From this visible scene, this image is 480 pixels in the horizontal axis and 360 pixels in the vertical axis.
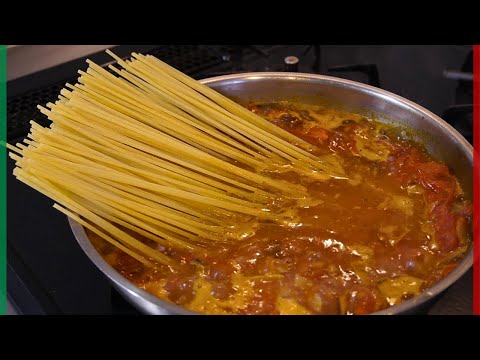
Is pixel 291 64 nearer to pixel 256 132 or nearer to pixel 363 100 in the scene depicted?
pixel 363 100

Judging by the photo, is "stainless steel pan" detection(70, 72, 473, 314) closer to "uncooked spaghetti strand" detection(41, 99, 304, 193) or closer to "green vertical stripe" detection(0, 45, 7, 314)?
"uncooked spaghetti strand" detection(41, 99, 304, 193)

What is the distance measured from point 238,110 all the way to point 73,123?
0.45 metres

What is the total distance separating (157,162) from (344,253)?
0.47 metres

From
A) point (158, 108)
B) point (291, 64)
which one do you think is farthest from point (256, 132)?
point (291, 64)

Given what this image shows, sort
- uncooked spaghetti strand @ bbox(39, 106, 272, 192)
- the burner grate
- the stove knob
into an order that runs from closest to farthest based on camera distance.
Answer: uncooked spaghetti strand @ bbox(39, 106, 272, 192)
the burner grate
the stove knob

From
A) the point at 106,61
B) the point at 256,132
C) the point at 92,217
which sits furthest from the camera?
the point at 106,61

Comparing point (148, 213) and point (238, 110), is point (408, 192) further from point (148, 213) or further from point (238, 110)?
point (148, 213)

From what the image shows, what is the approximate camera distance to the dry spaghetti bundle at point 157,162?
1.25 metres

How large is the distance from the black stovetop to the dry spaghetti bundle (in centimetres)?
23

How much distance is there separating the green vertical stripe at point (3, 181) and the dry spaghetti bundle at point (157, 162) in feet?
0.58

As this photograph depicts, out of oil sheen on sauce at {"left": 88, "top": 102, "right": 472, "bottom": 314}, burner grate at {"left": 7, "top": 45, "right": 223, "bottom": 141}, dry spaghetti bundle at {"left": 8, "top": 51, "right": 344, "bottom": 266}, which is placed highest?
burner grate at {"left": 7, "top": 45, "right": 223, "bottom": 141}

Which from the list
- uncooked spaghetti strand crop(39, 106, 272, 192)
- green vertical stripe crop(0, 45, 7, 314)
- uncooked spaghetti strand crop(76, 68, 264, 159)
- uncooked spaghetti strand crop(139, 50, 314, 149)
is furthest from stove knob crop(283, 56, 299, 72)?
green vertical stripe crop(0, 45, 7, 314)

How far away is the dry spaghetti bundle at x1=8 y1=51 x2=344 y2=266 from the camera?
1.25 m

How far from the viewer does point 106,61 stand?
7.33 feet
